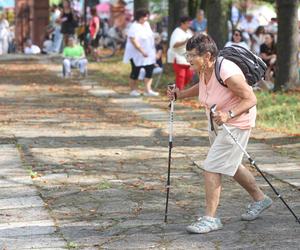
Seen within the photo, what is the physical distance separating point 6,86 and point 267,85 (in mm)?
5706

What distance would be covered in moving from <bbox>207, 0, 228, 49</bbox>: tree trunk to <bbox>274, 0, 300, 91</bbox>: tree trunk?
192 centimetres

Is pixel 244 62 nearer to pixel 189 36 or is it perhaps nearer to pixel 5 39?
pixel 189 36

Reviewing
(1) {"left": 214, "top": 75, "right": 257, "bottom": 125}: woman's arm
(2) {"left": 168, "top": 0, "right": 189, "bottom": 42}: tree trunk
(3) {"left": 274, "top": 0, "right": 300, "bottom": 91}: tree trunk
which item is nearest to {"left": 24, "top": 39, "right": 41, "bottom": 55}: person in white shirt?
(2) {"left": 168, "top": 0, "right": 189, "bottom": 42}: tree trunk

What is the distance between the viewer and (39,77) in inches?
781

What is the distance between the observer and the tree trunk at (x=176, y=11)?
20594mm

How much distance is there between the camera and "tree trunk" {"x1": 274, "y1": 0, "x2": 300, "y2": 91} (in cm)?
1541

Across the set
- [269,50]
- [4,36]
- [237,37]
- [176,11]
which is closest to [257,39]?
[176,11]

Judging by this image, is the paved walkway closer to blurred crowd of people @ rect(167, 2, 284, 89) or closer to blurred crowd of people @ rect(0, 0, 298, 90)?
blurred crowd of people @ rect(167, 2, 284, 89)

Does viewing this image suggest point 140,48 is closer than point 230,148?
No

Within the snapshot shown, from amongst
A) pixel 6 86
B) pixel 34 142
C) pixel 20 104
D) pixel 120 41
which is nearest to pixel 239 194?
pixel 34 142

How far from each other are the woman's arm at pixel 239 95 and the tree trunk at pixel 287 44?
9.68m

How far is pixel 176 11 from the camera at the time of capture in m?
20.8

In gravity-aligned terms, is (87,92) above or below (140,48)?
below

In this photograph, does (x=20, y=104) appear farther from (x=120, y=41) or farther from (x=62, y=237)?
(x=120, y=41)
